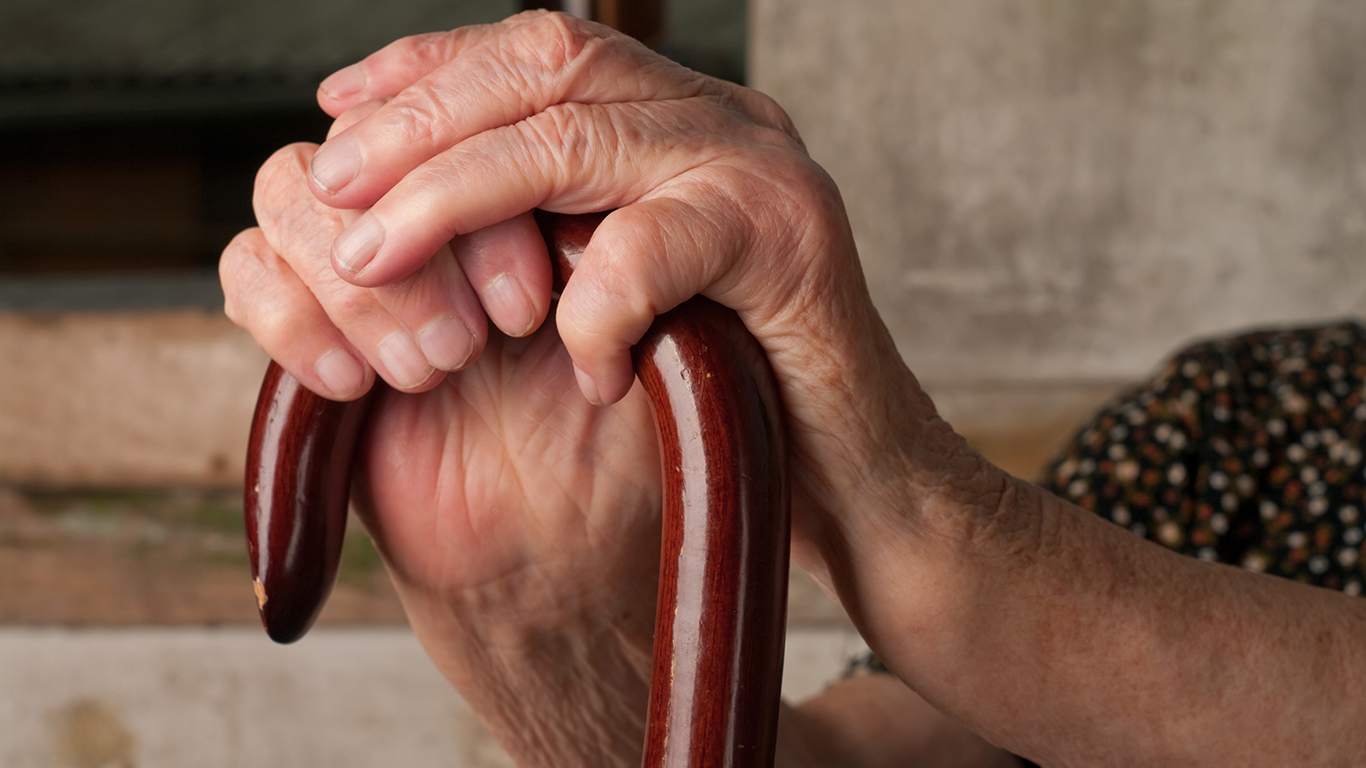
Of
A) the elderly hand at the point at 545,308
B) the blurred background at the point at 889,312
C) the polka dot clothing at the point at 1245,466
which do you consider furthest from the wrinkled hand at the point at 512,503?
the blurred background at the point at 889,312

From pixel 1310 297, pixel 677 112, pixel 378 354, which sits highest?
pixel 677 112

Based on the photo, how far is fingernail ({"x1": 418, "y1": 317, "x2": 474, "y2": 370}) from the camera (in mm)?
437

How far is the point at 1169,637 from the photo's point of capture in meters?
0.51

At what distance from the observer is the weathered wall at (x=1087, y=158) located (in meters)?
1.82

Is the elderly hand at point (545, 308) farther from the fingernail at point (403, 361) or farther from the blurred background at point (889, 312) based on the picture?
the blurred background at point (889, 312)

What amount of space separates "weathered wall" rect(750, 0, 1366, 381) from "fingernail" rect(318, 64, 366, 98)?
1.45 meters

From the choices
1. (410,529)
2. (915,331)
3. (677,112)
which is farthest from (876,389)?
(915,331)

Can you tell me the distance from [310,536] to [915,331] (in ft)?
5.25

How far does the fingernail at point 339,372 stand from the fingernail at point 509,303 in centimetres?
7

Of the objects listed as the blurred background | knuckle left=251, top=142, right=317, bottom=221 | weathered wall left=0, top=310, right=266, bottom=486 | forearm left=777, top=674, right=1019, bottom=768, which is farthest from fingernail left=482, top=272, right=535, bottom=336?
weathered wall left=0, top=310, right=266, bottom=486

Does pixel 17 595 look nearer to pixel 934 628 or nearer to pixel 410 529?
pixel 410 529

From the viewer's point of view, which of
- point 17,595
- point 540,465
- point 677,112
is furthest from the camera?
point 17,595

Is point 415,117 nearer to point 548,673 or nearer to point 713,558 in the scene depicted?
point 713,558

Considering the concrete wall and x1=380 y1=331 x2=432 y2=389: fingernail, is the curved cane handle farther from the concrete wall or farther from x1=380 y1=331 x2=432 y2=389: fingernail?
the concrete wall
